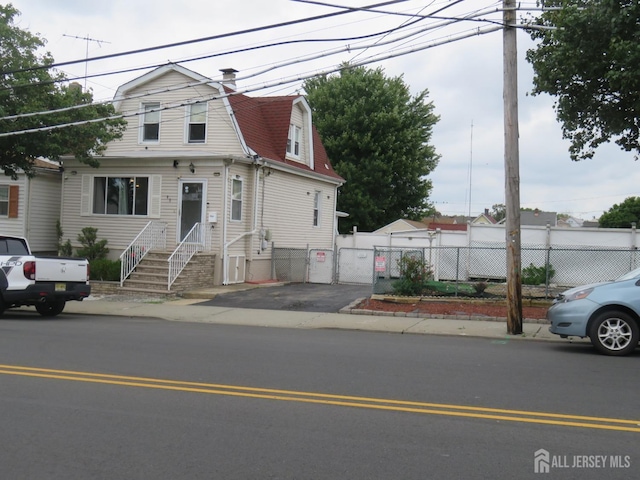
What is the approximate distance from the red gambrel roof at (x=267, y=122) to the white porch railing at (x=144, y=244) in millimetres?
4370

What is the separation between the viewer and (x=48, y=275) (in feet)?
46.6

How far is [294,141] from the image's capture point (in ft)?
83.8

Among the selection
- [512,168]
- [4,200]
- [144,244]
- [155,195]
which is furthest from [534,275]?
[4,200]

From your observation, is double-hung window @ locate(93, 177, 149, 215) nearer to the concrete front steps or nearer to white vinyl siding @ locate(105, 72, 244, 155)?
white vinyl siding @ locate(105, 72, 244, 155)

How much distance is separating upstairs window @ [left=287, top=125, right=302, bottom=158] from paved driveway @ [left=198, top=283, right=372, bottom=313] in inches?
238

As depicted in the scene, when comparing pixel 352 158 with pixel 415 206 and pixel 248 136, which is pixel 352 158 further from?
pixel 248 136

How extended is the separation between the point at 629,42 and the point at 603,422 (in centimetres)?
837

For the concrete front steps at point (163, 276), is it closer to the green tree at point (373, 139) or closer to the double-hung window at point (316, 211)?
the double-hung window at point (316, 211)

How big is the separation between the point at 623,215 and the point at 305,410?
63844mm

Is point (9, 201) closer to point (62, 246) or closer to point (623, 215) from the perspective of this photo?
point (62, 246)

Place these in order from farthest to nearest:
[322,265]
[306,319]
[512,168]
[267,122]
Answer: [267,122] → [322,265] → [306,319] → [512,168]

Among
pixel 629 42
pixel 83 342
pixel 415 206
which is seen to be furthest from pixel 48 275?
pixel 415 206

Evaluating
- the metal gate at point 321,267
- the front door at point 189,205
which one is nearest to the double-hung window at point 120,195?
the front door at point 189,205

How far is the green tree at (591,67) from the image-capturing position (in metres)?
12.0
